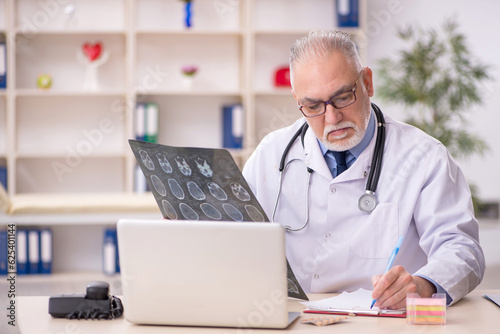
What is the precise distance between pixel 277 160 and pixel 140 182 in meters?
2.72

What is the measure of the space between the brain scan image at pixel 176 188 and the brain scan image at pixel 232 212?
93 millimetres

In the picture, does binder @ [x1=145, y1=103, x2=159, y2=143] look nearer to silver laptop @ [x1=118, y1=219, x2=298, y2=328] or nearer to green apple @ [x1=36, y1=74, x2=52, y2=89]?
green apple @ [x1=36, y1=74, x2=52, y2=89]

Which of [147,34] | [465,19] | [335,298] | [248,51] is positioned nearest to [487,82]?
[465,19]

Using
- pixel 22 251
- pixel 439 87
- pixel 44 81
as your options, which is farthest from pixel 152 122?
pixel 439 87

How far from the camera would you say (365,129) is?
170 cm

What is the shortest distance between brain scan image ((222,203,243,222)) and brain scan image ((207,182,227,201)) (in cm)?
2

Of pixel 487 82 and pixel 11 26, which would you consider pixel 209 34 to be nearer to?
pixel 11 26

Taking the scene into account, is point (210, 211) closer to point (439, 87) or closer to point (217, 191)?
point (217, 191)

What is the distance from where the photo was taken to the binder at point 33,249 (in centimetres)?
428

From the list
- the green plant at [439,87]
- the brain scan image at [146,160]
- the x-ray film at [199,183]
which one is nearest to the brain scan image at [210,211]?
the x-ray film at [199,183]

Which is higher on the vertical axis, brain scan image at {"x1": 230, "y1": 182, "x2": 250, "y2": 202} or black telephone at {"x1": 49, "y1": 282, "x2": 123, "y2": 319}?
brain scan image at {"x1": 230, "y1": 182, "x2": 250, "y2": 202}

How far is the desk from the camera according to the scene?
1158 mm

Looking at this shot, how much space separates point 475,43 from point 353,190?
15.6 feet

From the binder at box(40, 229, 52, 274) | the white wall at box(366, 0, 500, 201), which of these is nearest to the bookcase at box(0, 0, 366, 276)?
the binder at box(40, 229, 52, 274)
